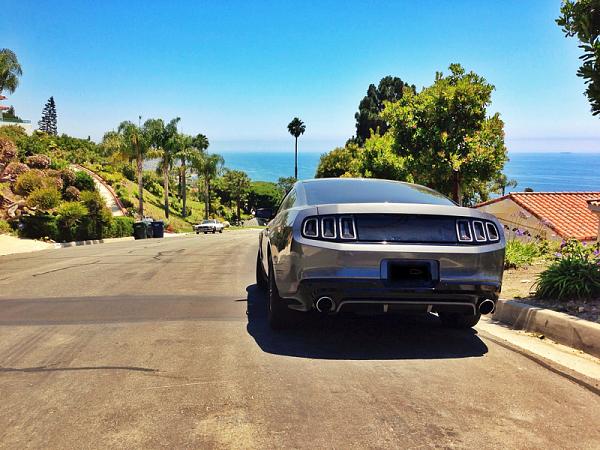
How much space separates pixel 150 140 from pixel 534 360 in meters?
48.7

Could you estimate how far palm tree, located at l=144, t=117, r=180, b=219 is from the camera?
173ft

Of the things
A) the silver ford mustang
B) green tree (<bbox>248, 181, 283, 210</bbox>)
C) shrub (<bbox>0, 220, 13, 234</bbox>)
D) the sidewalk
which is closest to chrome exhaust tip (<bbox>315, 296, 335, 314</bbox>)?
the silver ford mustang

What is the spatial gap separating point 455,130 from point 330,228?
12824 mm

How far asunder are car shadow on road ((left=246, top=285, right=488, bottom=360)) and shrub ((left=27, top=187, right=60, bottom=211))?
25126 mm

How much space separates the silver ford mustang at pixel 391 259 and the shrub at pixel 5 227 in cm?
2414

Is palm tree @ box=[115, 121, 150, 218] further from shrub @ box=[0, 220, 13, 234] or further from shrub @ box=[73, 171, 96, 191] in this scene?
shrub @ box=[0, 220, 13, 234]

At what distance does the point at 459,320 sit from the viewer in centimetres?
558

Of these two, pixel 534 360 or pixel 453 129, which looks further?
pixel 453 129

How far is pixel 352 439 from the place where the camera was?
3.00 metres

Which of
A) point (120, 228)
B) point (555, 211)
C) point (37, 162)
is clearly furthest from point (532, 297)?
point (37, 162)

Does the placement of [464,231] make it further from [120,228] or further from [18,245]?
[120,228]

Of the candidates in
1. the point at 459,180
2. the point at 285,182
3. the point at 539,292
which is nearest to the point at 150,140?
the point at 459,180

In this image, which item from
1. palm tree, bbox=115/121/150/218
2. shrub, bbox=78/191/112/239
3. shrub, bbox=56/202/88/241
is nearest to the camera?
shrub, bbox=56/202/88/241

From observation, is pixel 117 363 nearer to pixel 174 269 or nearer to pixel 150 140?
pixel 174 269
